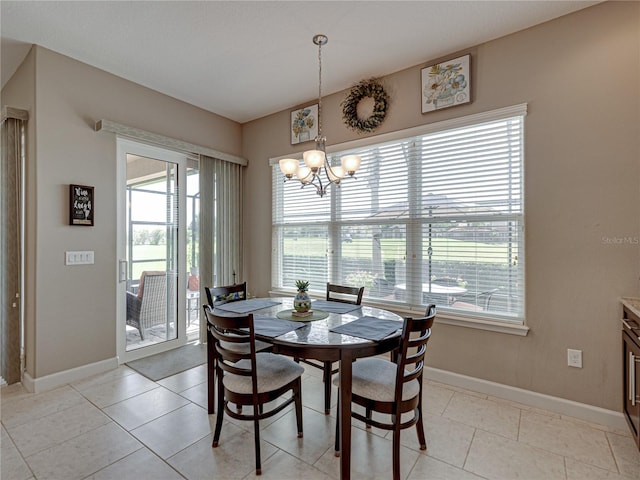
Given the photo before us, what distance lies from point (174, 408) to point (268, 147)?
310 centimetres

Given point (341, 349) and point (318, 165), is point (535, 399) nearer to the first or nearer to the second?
point (341, 349)

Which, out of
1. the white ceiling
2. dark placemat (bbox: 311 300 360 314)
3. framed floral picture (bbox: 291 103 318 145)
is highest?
the white ceiling

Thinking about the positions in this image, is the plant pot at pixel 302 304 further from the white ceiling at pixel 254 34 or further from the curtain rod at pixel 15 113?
the curtain rod at pixel 15 113

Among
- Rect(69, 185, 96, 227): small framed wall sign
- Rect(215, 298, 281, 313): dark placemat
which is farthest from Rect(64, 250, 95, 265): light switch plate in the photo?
Rect(215, 298, 281, 313): dark placemat

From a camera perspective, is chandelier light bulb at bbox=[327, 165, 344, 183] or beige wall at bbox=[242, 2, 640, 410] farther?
chandelier light bulb at bbox=[327, 165, 344, 183]

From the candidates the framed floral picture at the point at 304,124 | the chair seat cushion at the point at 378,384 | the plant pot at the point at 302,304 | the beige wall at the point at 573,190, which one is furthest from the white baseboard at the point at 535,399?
the framed floral picture at the point at 304,124

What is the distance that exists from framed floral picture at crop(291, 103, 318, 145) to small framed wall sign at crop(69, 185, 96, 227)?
2.21 metres

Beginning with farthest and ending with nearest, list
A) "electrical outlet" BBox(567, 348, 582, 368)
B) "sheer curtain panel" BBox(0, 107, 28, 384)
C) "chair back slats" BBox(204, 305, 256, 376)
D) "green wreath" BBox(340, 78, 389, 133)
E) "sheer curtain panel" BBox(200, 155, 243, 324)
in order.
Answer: "sheer curtain panel" BBox(200, 155, 243, 324), "green wreath" BBox(340, 78, 389, 133), "sheer curtain panel" BBox(0, 107, 28, 384), "electrical outlet" BBox(567, 348, 582, 368), "chair back slats" BBox(204, 305, 256, 376)

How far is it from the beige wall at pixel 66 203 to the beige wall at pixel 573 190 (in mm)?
3370

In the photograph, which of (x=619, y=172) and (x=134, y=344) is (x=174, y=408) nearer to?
(x=134, y=344)

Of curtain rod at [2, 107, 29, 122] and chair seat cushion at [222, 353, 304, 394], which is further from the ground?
curtain rod at [2, 107, 29, 122]

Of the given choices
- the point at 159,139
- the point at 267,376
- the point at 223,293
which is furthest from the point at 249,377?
the point at 159,139

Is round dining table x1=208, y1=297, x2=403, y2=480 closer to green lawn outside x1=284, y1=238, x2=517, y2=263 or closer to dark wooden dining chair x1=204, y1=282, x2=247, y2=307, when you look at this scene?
dark wooden dining chair x1=204, y1=282, x2=247, y2=307

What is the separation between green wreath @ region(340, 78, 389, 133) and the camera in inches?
125
